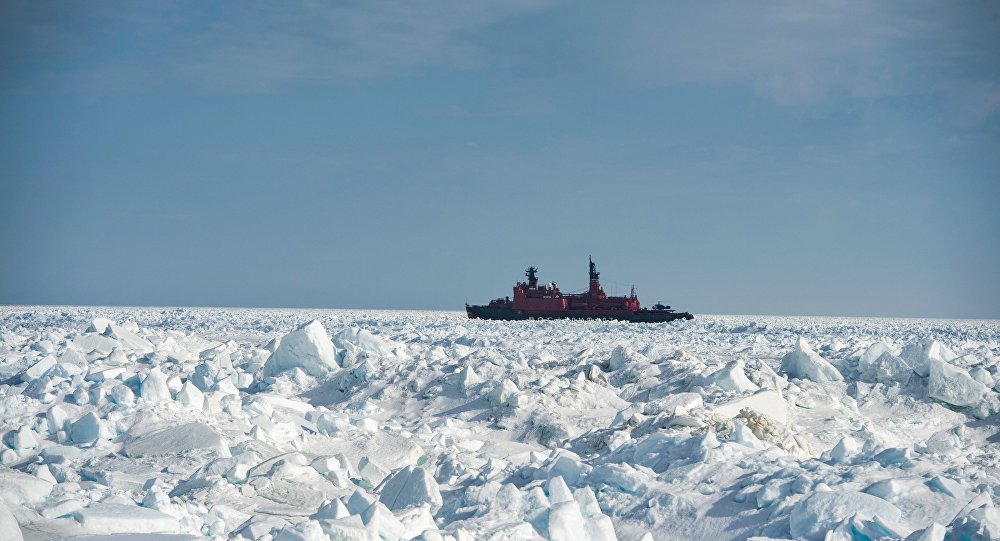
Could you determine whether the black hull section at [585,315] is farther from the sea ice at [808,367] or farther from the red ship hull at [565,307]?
the sea ice at [808,367]

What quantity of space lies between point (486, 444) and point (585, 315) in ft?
89.5

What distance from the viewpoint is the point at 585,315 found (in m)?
34.6

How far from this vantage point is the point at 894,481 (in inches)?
177

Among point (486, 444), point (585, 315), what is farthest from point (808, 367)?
point (585, 315)

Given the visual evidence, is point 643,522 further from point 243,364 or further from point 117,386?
point 243,364

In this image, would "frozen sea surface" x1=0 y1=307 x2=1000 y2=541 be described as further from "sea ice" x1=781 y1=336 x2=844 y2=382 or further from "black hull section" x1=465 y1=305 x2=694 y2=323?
"black hull section" x1=465 y1=305 x2=694 y2=323

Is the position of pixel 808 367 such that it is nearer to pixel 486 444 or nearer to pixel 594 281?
pixel 486 444

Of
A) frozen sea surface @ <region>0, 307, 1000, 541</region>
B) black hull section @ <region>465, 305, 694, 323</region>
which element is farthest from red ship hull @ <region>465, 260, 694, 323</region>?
frozen sea surface @ <region>0, 307, 1000, 541</region>

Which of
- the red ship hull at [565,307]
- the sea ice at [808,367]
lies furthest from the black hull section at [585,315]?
the sea ice at [808,367]

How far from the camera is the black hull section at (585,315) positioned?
3356 cm

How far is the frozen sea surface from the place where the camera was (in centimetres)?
427

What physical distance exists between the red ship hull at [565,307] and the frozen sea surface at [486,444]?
21001 mm

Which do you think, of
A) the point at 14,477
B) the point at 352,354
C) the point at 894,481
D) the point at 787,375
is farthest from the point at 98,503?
the point at 787,375

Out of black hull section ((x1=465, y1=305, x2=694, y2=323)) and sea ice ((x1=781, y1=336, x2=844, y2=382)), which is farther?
black hull section ((x1=465, y1=305, x2=694, y2=323))
